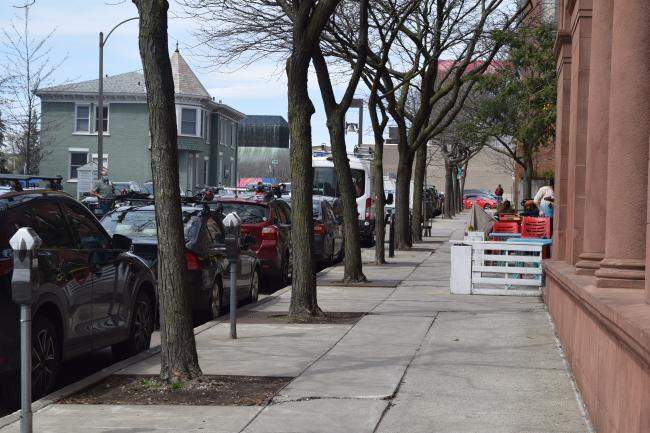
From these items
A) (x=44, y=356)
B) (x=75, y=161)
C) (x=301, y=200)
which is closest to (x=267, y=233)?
(x=301, y=200)

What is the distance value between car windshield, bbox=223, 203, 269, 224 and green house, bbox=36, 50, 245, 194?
41.8 metres

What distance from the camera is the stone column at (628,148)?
7457mm

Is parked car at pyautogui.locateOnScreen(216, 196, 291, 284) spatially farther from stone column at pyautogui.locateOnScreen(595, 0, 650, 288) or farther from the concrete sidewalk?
stone column at pyautogui.locateOnScreen(595, 0, 650, 288)

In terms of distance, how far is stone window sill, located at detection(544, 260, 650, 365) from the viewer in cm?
507

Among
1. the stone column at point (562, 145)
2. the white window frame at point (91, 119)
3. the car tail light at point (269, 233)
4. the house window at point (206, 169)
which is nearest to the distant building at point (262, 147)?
the house window at point (206, 169)

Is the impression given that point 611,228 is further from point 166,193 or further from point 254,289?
point 254,289

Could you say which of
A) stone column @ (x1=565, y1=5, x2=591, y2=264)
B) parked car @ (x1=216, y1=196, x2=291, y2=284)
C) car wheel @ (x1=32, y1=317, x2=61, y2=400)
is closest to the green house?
parked car @ (x1=216, y1=196, x2=291, y2=284)

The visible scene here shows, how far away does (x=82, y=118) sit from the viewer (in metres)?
61.5

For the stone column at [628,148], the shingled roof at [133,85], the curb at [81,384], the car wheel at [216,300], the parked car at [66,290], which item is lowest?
the curb at [81,384]

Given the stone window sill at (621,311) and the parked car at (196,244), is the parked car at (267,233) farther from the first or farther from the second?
the stone window sill at (621,311)

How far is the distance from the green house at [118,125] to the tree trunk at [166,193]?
51573mm

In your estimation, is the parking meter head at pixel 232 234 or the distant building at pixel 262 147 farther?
the distant building at pixel 262 147

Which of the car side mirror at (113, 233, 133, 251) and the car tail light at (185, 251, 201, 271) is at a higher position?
the car side mirror at (113, 233, 133, 251)

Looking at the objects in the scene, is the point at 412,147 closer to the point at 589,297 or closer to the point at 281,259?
the point at 281,259
